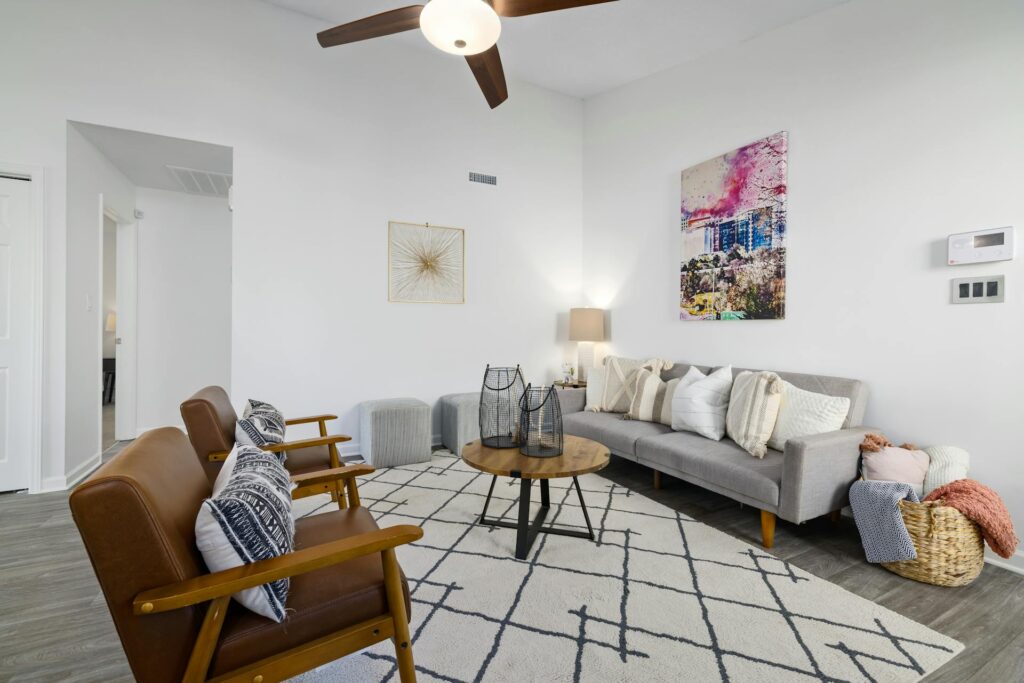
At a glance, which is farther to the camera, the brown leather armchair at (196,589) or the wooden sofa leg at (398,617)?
the wooden sofa leg at (398,617)

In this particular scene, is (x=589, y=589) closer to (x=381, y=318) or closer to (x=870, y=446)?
(x=870, y=446)

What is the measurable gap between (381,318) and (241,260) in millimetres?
1147

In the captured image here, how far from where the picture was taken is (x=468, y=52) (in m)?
2.04

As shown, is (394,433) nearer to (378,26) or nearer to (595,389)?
(595,389)

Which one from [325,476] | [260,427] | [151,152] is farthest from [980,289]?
[151,152]

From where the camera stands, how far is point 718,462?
8.78ft

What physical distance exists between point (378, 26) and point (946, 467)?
11.6 ft

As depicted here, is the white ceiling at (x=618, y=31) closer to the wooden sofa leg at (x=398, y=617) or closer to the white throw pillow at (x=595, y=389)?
the white throw pillow at (x=595, y=389)

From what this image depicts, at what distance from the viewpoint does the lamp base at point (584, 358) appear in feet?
16.2

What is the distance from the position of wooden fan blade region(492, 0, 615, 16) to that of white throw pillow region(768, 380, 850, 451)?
2340 millimetres

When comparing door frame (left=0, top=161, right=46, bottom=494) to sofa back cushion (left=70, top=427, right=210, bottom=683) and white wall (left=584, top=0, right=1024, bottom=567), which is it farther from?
white wall (left=584, top=0, right=1024, bottom=567)

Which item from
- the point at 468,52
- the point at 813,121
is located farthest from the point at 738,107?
the point at 468,52

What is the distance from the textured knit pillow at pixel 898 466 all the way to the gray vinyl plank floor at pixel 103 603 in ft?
1.35

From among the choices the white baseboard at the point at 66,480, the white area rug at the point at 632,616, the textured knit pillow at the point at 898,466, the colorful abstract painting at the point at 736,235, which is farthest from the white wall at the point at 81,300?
the textured knit pillow at the point at 898,466
